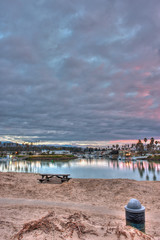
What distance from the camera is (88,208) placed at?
9898mm

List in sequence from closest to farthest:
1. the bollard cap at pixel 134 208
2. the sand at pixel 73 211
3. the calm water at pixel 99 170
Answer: the sand at pixel 73 211
the bollard cap at pixel 134 208
the calm water at pixel 99 170

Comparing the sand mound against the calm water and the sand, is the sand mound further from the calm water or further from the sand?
the calm water

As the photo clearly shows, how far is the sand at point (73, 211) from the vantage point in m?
4.98

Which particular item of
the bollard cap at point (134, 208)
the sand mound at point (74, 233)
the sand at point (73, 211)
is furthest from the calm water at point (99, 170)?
the sand mound at point (74, 233)

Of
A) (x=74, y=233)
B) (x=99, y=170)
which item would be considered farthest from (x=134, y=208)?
(x=99, y=170)

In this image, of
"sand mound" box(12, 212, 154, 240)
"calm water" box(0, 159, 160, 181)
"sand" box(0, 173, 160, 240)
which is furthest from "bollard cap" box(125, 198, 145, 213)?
"calm water" box(0, 159, 160, 181)

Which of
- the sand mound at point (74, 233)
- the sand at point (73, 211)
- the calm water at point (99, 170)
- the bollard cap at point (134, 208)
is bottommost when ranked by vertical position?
the calm water at point (99, 170)

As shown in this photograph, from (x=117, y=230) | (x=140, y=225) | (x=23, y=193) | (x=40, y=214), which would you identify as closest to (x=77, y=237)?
(x=117, y=230)

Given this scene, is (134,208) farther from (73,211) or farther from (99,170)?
(99,170)

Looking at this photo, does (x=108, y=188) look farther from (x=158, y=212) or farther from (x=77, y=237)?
(x=77, y=237)

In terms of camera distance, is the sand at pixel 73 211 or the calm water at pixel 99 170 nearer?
the sand at pixel 73 211

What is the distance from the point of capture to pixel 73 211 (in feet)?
30.2

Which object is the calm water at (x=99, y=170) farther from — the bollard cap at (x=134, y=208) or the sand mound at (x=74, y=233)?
the sand mound at (x=74, y=233)

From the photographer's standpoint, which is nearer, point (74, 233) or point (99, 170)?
point (74, 233)
